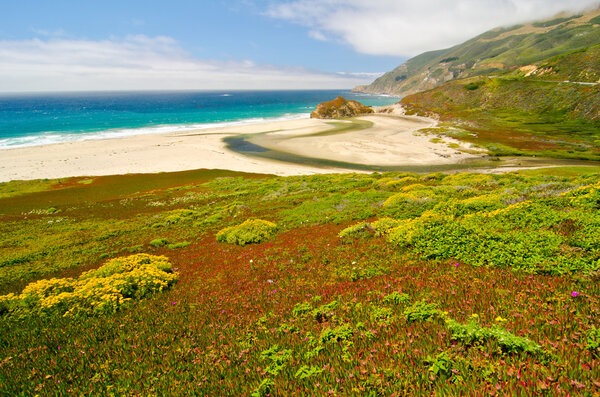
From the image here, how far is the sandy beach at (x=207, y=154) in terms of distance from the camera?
5812 cm

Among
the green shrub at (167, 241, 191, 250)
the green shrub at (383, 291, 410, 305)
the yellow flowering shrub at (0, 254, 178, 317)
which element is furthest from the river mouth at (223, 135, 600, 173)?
the green shrub at (383, 291, 410, 305)

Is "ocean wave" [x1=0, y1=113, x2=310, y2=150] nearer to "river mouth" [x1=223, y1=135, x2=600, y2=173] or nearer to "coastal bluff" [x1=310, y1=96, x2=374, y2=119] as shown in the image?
"river mouth" [x1=223, y1=135, x2=600, y2=173]

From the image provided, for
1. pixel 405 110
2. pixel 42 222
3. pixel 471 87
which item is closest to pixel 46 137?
pixel 42 222

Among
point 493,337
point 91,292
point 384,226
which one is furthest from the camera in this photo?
point 384,226

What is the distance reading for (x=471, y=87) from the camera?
13775 cm

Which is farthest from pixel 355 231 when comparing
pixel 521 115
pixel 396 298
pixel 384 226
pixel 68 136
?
pixel 521 115

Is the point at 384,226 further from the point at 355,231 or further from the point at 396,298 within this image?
the point at 396,298

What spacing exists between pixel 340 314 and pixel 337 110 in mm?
156097

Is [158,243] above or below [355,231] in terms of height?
below

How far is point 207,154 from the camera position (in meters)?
71.4

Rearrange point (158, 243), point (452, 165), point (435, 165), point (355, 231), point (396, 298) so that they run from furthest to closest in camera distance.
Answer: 1. point (435, 165)
2. point (452, 165)
3. point (158, 243)
4. point (355, 231)
5. point (396, 298)

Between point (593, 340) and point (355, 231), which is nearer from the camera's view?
point (593, 340)

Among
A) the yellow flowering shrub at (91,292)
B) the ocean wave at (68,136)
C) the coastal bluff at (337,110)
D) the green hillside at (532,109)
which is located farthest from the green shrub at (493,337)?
the coastal bluff at (337,110)

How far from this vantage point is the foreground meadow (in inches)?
150
